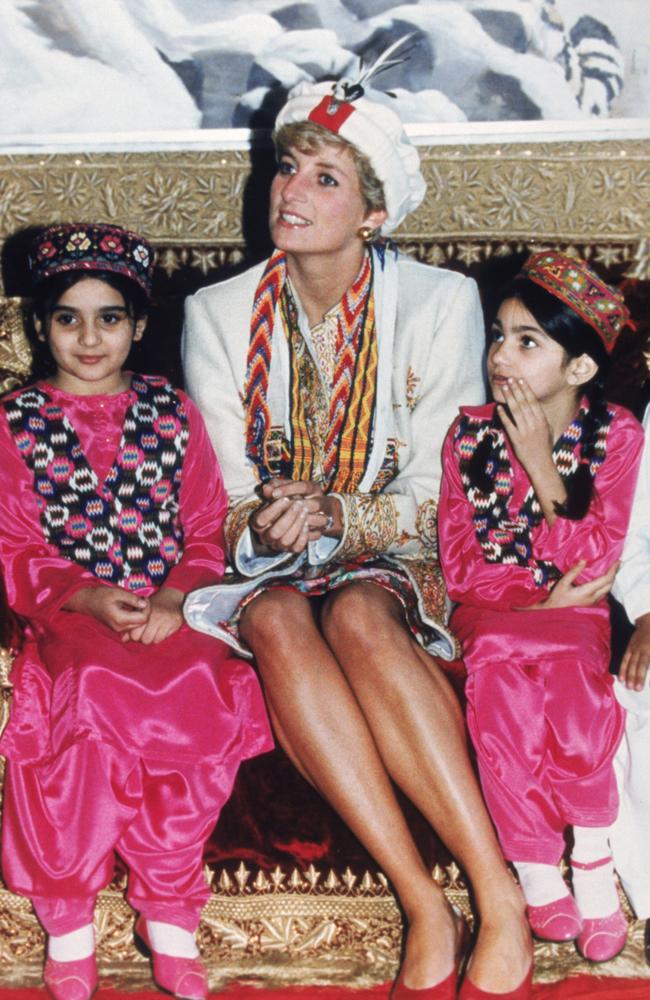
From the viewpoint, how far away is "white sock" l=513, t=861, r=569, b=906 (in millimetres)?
2324

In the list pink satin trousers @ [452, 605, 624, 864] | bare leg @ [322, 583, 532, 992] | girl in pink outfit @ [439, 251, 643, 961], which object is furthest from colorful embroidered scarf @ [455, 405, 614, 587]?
bare leg @ [322, 583, 532, 992]

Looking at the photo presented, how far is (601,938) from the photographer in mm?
2354

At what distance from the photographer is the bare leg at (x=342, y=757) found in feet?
7.43

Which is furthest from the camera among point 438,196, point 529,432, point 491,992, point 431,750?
point 438,196

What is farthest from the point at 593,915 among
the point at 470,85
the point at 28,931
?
the point at 470,85

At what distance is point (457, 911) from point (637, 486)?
968 mm

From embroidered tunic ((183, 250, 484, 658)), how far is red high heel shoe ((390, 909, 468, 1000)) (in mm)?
763

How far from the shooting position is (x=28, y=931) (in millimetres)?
2498

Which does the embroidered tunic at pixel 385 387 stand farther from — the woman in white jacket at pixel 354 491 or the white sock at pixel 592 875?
the white sock at pixel 592 875

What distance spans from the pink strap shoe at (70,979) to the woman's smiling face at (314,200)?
5.09 ft

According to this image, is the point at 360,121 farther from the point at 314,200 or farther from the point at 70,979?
the point at 70,979

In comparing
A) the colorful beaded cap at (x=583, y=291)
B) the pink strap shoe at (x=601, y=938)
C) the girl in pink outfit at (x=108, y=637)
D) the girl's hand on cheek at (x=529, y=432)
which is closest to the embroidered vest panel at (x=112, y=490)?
the girl in pink outfit at (x=108, y=637)

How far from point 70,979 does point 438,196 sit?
2257mm

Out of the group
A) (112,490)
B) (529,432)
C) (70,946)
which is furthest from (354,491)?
(70,946)
